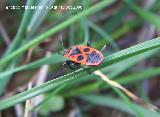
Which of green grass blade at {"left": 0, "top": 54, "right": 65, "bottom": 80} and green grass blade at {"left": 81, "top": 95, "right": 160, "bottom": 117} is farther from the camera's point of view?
green grass blade at {"left": 81, "top": 95, "right": 160, "bottom": 117}

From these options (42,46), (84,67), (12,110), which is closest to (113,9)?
(42,46)

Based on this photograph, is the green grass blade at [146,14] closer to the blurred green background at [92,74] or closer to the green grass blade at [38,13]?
the blurred green background at [92,74]

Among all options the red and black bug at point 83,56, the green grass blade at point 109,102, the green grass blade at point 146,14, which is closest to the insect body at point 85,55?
the red and black bug at point 83,56

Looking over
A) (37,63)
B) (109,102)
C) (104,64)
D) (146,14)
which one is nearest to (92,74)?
(37,63)

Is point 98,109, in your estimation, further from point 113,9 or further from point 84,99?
point 113,9

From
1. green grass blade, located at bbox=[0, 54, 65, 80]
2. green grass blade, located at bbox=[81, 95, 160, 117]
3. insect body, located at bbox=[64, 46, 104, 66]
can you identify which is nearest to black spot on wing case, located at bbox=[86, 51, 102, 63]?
insect body, located at bbox=[64, 46, 104, 66]

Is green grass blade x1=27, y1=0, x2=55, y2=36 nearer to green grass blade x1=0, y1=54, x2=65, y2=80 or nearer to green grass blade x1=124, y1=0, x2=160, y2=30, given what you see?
green grass blade x1=0, y1=54, x2=65, y2=80

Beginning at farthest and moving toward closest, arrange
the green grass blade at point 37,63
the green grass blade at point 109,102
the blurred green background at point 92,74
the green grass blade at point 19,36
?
the green grass blade at point 109,102
the blurred green background at point 92,74
the green grass blade at point 37,63
the green grass blade at point 19,36

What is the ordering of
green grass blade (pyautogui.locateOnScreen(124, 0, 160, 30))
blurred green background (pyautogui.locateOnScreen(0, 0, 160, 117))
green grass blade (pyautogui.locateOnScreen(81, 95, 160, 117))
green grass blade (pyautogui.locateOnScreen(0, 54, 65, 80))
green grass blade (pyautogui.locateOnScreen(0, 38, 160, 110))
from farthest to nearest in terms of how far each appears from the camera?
green grass blade (pyautogui.locateOnScreen(124, 0, 160, 30))
green grass blade (pyautogui.locateOnScreen(81, 95, 160, 117))
blurred green background (pyautogui.locateOnScreen(0, 0, 160, 117))
green grass blade (pyautogui.locateOnScreen(0, 54, 65, 80))
green grass blade (pyautogui.locateOnScreen(0, 38, 160, 110))
